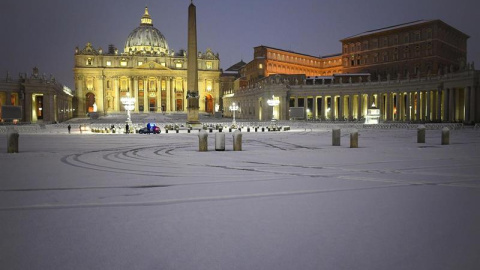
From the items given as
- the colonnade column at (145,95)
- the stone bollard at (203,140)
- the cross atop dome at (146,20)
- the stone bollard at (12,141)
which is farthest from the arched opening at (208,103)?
the stone bollard at (12,141)

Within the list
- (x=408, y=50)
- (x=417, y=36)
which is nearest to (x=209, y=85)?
(x=408, y=50)

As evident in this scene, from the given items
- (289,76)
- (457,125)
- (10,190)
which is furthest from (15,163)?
(289,76)

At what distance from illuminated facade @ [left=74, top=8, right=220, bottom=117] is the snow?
14873cm

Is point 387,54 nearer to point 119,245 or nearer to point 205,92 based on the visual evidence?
point 205,92

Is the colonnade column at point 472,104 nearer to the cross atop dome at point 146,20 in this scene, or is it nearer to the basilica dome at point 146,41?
the basilica dome at point 146,41

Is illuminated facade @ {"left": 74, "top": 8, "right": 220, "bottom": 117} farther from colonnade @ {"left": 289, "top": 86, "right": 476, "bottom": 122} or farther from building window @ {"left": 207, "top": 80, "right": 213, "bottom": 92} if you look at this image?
colonnade @ {"left": 289, "top": 86, "right": 476, "bottom": 122}

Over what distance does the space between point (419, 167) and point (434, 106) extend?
2773 inches

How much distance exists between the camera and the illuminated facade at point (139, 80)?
529 ft

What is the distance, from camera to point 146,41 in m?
183

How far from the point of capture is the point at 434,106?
8138 cm

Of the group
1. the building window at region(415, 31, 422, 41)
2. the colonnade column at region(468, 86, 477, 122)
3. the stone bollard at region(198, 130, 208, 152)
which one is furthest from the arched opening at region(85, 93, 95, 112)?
the stone bollard at region(198, 130, 208, 152)

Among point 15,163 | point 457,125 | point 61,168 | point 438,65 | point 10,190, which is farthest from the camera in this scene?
point 438,65

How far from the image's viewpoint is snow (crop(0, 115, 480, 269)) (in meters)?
6.80

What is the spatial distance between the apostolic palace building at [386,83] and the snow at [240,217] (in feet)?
183
